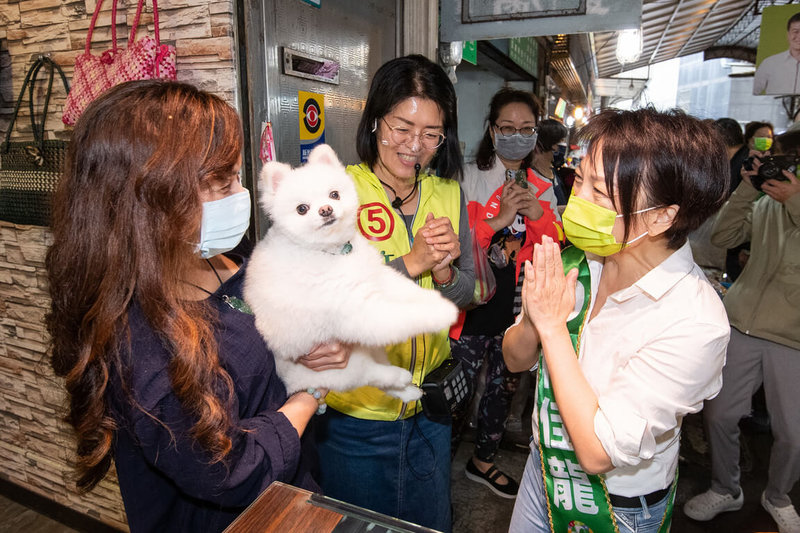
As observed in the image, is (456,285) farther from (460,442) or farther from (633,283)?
(460,442)

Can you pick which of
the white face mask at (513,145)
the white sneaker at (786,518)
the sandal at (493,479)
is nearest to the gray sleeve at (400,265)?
the white face mask at (513,145)

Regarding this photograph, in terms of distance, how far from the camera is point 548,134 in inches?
144

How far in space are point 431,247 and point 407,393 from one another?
530 mm

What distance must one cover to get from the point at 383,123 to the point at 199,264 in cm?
95

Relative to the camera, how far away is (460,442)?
149 inches

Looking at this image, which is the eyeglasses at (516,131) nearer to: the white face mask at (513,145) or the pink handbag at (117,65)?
the white face mask at (513,145)

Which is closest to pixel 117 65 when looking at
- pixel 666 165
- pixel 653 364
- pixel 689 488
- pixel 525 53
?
pixel 666 165

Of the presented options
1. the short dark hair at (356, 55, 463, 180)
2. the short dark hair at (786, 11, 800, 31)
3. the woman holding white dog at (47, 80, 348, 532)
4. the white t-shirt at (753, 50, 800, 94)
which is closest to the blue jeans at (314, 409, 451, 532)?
the woman holding white dog at (47, 80, 348, 532)

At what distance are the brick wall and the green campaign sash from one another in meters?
1.59

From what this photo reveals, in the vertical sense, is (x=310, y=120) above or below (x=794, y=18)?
below

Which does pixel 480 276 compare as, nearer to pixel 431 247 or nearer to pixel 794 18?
pixel 431 247

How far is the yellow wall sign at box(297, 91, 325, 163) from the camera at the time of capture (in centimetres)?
230

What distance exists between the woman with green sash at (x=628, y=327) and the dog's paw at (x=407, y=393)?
0.43m

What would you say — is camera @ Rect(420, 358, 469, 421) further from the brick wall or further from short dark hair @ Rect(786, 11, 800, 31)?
short dark hair @ Rect(786, 11, 800, 31)
